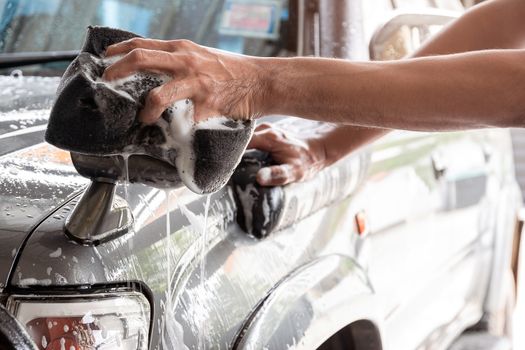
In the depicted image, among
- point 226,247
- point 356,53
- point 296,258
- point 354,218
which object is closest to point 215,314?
point 226,247

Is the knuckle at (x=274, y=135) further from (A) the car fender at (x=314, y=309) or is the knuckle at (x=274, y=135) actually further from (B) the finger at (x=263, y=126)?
(A) the car fender at (x=314, y=309)

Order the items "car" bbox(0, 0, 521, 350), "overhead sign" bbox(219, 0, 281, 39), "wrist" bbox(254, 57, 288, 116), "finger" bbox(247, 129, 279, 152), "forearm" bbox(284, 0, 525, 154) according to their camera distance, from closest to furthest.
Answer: "car" bbox(0, 0, 521, 350) < "wrist" bbox(254, 57, 288, 116) < "finger" bbox(247, 129, 279, 152) < "forearm" bbox(284, 0, 525, 154) < "overhead sign" bbox(219, 0, 281, 39)

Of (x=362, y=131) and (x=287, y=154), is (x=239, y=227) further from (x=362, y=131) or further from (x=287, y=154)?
(x=362, y=131)

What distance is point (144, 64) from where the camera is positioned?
1219 mm

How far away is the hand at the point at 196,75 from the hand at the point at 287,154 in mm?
322

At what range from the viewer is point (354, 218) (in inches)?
80.6

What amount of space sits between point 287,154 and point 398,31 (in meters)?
0.77

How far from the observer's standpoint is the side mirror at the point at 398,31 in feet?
7.20

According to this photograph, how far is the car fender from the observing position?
157 centimetres

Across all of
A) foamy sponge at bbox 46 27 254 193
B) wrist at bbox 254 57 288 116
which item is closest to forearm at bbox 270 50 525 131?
wrist at bbox 254 57 288 116

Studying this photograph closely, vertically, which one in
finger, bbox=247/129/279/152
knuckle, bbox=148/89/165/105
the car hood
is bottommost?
finger, bbox=247/129/279/152

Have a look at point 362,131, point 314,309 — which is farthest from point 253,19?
point 314,309

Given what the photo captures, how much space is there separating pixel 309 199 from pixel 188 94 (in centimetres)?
60

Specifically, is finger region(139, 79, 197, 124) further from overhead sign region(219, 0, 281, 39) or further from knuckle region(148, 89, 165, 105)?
overhead sign region(219, 0, 281, 39)
